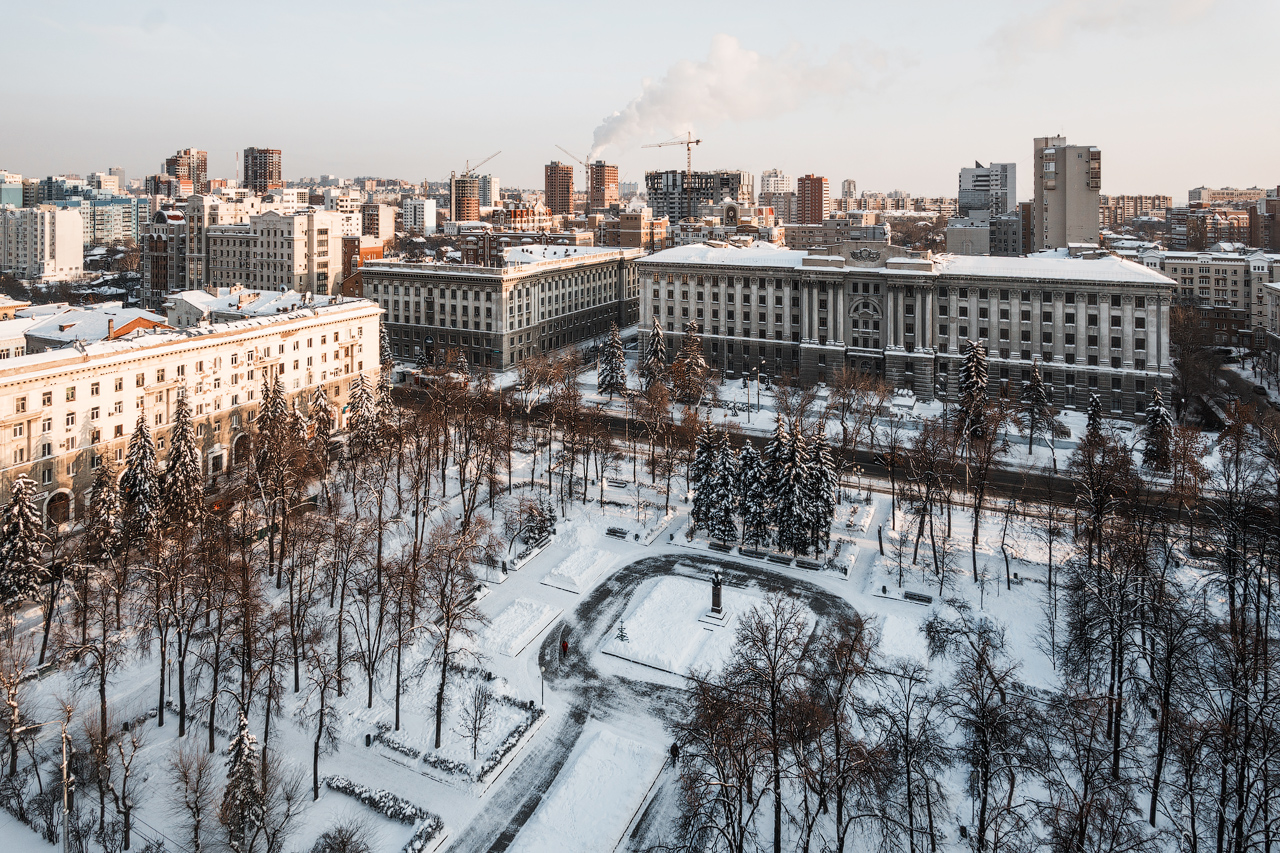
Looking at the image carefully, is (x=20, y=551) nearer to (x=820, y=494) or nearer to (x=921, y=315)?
(x=820, y=494)

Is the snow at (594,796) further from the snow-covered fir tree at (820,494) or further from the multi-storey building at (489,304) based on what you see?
the multi-storey building at (489,304)

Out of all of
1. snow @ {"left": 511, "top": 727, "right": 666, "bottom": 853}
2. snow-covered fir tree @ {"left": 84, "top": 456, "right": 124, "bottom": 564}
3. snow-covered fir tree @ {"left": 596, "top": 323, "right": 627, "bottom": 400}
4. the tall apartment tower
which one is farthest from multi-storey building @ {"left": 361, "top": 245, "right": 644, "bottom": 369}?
the tall apartment tower

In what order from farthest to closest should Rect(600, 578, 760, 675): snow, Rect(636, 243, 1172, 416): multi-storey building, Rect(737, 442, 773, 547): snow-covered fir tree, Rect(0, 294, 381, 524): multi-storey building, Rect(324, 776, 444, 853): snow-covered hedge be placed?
Rect(636, 243, 1172, 416): multi-storey building → Rect(737, 442, 773, 547): snow-covered fir tree → Rect(0, 294, 381, 524): multi-storey building → Rect(600, 578, 760, 675): snow → Rect(324, 776, 444, 853): snow-covered hedge

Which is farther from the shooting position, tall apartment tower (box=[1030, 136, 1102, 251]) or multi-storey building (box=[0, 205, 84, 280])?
multi-storey building (box=[0, 205, 84, 280])

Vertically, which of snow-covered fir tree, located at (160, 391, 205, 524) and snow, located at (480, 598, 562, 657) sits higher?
snow-covered fir tree, located at (160, 391, 205, 524)

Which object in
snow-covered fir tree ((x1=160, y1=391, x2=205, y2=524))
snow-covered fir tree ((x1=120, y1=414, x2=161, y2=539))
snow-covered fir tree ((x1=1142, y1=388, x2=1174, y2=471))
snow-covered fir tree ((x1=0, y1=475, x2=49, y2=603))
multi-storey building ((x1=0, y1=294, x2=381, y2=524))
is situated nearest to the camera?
snow-covered fir tree ((x1=0, y1=475, x2=49, y2=603))

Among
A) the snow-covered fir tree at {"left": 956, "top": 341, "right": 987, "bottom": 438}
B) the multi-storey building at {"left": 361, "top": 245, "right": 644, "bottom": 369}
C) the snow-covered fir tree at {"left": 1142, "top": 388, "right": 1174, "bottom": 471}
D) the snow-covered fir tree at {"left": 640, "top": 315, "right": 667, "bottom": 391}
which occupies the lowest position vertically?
the snow-covered fir tree at {"left": 1142, "top": 388, "right": 1174, "bottom": 471}

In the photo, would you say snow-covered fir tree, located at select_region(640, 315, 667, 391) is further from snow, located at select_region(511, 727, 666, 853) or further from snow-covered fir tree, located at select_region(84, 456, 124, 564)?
snow, located at select_region(511, 727, 666, 853)

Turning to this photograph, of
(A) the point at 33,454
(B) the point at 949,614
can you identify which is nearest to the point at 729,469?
(B) the point at 949,614
